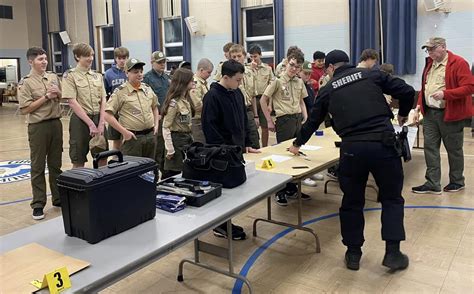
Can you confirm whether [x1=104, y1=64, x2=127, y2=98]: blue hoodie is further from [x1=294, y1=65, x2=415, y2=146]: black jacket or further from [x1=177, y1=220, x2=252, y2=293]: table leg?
[x1=294, y1=65, x2=415, y2=146]: black jacket

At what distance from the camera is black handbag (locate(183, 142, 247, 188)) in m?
2.22

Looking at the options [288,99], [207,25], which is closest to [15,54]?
[207,25]

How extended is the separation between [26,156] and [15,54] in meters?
10.3

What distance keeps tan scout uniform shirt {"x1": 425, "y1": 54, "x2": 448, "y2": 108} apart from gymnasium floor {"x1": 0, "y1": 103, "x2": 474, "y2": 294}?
2.87 ft

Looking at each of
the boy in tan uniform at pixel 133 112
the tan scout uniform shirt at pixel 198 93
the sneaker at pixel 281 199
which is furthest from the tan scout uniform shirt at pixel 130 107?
the sneaker at pixel 281 199

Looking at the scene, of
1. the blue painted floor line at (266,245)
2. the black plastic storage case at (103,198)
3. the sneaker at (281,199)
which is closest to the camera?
the black plastic storage case at (103,198)

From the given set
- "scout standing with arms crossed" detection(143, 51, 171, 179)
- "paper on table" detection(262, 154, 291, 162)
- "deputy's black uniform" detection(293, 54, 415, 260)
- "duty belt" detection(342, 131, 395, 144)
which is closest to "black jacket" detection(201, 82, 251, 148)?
"paper on table" detection(262, 154, 291, 162)

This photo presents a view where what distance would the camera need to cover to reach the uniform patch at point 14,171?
5.21 metres

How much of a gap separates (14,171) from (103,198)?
4.77 meters

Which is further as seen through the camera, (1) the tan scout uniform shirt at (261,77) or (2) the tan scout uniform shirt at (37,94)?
(1) the tan scout uniform shirt at (261,77)

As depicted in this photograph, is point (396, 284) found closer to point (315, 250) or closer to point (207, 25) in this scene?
point (315, 250)

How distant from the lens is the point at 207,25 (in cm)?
999

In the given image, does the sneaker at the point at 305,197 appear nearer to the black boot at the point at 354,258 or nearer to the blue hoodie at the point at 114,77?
the black boot at the point at 354,258

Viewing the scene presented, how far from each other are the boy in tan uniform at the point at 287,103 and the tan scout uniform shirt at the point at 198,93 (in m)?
0.60
